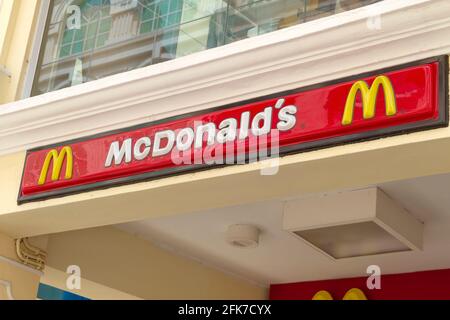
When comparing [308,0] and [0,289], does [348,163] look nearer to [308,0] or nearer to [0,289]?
[308,0]

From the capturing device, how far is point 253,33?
3.20 m

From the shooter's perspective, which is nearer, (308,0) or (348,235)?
(308,0)

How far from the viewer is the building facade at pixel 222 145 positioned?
2639 millimetres

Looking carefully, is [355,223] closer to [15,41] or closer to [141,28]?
[141,28]

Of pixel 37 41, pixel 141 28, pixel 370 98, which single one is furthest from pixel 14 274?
pixel 370 98

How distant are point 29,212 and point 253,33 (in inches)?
53.1

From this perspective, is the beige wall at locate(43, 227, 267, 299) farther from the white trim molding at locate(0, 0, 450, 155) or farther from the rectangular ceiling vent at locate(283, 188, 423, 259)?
the rectangular ceiling vent at locate(283, 188, 423, 259)

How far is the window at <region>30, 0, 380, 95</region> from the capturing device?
10.5ft

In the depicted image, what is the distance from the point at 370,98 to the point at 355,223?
1193mm

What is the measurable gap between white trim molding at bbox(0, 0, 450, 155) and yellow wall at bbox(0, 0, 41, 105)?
369mm

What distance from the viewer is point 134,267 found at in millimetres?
4562

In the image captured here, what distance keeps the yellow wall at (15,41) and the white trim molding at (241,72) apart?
1.21 feet

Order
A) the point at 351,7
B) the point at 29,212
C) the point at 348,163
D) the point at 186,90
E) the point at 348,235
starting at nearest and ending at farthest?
1. the point at 348,163
2. the point at 351,7
3. the point at 186,90
4. the point at 29,212
5. the point at 348,235
